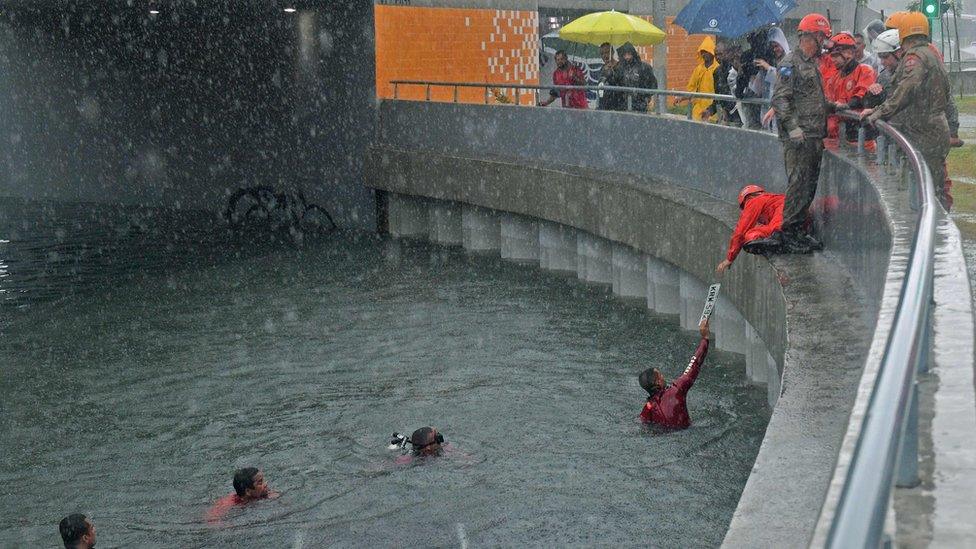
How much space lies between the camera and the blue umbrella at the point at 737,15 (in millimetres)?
18438

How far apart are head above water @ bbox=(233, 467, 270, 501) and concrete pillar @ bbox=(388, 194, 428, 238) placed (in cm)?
1668

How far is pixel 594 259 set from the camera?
2278cm

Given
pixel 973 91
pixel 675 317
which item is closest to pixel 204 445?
pixel 675 317

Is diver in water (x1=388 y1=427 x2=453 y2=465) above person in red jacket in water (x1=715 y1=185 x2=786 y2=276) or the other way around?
the other way around

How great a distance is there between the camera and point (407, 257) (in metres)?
26.2

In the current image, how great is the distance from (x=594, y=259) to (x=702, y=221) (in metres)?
6.41

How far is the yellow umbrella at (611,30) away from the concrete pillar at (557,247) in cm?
336

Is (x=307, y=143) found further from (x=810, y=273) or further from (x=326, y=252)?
(x=810, y=273)

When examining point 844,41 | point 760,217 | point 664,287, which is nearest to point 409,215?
point 664,287

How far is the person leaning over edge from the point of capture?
1118 cm

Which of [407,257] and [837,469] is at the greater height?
[837,469]

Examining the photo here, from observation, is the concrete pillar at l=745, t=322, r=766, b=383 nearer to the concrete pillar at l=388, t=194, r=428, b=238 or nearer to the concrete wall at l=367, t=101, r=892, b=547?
the concrete wall at l=367, t=101, r=892, b=547

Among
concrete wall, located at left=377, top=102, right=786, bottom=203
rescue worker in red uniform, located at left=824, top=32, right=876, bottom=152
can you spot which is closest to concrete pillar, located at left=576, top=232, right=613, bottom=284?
concrete wall, located at left=377, top=102, right=786, bottom=203

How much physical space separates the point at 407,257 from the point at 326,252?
1781mm
